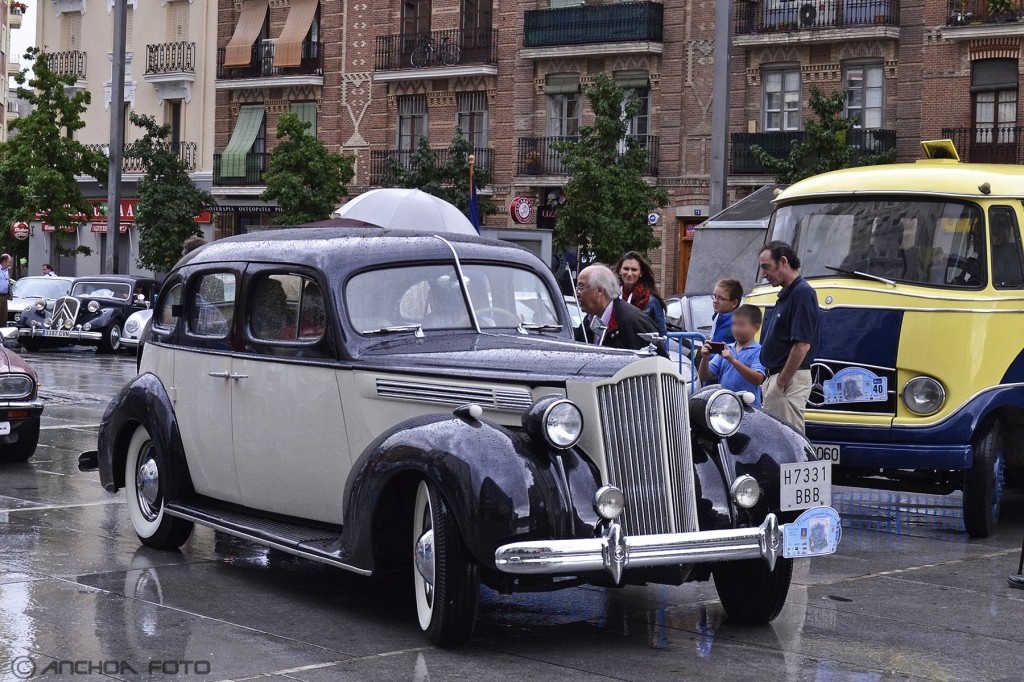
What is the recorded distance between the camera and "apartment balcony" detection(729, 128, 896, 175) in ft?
118

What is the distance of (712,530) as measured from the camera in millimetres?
6812

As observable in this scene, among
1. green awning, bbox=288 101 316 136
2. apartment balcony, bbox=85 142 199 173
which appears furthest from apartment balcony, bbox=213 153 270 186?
green awning, bbox=288 101 316 136

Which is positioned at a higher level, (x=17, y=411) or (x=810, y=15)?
(x=810, y=15)

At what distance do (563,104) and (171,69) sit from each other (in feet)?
51.5

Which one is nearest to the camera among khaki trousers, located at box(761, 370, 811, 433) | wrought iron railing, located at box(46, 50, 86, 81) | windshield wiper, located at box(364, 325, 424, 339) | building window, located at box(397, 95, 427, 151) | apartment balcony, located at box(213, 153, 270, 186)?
windshield wiper, located at box(364, 325, 424, 339)

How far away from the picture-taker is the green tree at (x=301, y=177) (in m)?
42.1

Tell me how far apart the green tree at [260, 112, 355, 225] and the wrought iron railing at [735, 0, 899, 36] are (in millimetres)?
12451

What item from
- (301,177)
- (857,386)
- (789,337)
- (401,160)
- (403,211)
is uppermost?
(401,160)

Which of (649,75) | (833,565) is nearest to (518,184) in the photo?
(649,75)

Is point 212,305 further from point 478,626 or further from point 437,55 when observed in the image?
point 437,55

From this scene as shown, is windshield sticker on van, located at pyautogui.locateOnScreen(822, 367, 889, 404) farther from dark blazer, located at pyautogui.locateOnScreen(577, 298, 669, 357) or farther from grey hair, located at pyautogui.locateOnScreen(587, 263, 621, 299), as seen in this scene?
grey hair, located at pyautogui.locateOnScreen(587, 263, 621, 299)

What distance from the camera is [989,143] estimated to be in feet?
114

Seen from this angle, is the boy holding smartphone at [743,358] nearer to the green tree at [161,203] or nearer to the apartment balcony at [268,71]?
the green tree at [161,203]

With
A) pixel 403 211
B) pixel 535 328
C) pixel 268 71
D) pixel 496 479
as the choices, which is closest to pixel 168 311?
pixel 535 328
